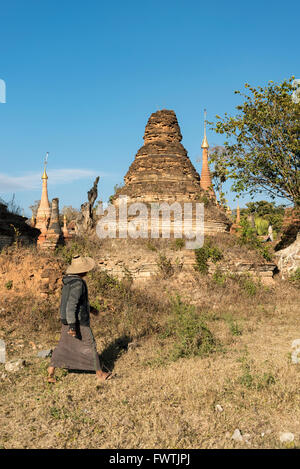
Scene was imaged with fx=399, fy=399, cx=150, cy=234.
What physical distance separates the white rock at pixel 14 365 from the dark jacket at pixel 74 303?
97 cm

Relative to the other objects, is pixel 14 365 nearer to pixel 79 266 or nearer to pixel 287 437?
pixel 79 266

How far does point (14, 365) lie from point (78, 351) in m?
0.99

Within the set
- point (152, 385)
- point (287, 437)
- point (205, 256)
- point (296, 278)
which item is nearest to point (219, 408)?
point (287, 437)

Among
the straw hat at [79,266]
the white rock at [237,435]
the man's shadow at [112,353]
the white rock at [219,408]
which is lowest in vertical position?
the man's shadow at [112,353]

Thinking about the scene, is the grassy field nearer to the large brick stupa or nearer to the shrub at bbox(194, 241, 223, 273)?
the shrub at bbox(194, 241, 223, 273)

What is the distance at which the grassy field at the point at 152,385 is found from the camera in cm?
328

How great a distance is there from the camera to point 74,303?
4703 millimetres

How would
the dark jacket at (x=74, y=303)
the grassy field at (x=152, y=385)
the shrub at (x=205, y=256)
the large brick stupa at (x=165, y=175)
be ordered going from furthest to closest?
the large brick stupa at (x=165, y=175), the shrub at (x=205, y=256), the dark jacket at (x=74, y=303), the grassy field at (x=152, y=385)

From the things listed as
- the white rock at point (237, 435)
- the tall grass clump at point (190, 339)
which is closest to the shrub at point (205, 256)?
the tall grass clump at point (190, 339)

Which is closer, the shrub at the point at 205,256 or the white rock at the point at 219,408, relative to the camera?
the white rock at the point at 219,408

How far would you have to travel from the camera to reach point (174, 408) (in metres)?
3.79

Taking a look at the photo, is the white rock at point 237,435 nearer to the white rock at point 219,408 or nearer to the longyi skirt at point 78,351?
the white rock at point 219,408

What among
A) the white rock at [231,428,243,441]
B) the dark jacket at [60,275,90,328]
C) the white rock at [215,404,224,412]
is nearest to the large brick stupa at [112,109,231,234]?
the dark jacket at [60,275,90,328]

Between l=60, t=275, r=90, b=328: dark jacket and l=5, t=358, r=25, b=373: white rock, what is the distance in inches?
38.2
